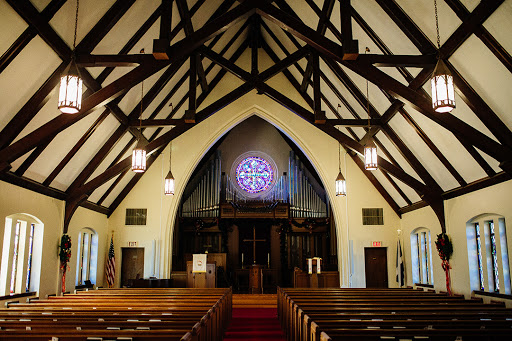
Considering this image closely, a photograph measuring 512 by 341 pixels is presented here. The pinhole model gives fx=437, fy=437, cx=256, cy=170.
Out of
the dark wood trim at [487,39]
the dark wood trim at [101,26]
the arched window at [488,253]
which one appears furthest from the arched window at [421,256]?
the dark wood trim at [101,26]

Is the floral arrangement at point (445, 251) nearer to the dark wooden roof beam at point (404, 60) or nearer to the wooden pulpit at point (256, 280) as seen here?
the dark wooden roof beam at point (404, 60)

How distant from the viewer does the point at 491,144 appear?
24.9ft

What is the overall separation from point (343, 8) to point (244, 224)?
10926 millimetres

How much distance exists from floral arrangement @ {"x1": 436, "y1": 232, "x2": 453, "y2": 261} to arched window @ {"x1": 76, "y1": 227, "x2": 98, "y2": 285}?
9.81 m

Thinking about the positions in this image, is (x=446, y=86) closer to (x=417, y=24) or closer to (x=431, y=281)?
(x=417, y=24)

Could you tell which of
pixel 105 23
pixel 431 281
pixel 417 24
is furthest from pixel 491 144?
pixel 105 23

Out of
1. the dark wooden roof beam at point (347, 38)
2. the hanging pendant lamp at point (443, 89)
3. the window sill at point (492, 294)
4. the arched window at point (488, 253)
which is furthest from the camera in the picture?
the arched window at point (488, 253)

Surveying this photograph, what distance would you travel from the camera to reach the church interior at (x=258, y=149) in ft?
23.9

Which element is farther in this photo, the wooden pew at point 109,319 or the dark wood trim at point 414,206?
the dark wood trim at point 414,206

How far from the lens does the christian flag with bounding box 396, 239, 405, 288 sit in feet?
44.7

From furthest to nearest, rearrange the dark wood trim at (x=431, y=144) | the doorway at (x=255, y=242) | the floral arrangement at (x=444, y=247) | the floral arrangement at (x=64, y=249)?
the doorway at (x=255, y=242)
the floral arrangement at (x=64, y=249)
the floral arrangement at (x=444, y=247)
the dark wood trim at (x=431, y=144)

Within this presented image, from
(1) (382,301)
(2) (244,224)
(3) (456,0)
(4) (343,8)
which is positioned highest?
(4) (343,8)

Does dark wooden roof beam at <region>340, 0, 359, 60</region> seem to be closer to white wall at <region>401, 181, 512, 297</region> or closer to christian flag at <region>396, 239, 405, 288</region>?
white wall at <region>401, 181, 512, 297</region>

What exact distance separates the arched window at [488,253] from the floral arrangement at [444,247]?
68 cm
